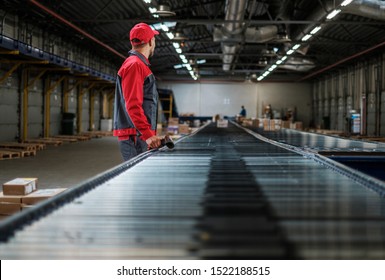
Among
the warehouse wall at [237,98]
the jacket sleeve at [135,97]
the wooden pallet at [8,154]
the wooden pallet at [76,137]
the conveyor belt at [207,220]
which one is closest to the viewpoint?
the conveyor belt at [207,220]

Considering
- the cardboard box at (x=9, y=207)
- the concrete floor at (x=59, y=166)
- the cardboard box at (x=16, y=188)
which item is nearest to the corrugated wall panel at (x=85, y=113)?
the concrete floor at (x=59, y=166)

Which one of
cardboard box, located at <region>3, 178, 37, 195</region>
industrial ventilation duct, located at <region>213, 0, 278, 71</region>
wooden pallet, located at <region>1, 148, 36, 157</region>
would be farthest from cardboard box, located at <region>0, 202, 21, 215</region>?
industrial ventilation duct, located at <region>213, 0, 278, 71</region>

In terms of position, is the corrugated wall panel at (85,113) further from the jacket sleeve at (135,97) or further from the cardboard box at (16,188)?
the jacket sleeve at (135,97)

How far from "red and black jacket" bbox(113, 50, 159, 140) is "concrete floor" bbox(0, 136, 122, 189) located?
11.9ft

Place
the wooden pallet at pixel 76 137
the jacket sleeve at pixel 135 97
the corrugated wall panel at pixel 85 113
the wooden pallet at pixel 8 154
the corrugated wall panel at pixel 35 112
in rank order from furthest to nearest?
the corrugated wall panel at pixel 85 113 < the wooden pallet at pixel 76 137 < the corrugated wall panel at pixel 35 112 < the wooden pallet at pixel 8 154 < the jacket sleeve at pixel 135 97

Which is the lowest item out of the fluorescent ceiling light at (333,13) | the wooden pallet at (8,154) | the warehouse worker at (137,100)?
the wooden pallet at (8,154)

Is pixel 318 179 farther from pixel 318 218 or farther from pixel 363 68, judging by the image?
pixel 363 68

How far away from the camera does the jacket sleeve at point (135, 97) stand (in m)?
3.52

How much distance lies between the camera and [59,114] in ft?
60.7

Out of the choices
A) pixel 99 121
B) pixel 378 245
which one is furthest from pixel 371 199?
pixel 99 121

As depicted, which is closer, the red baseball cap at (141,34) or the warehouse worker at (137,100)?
the warehouse worker at (137,100)

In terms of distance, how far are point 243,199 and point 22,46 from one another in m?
10.1

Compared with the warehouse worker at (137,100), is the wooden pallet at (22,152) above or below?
below

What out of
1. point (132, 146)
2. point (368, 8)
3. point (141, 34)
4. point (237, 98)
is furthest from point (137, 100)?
point (237, 98)
